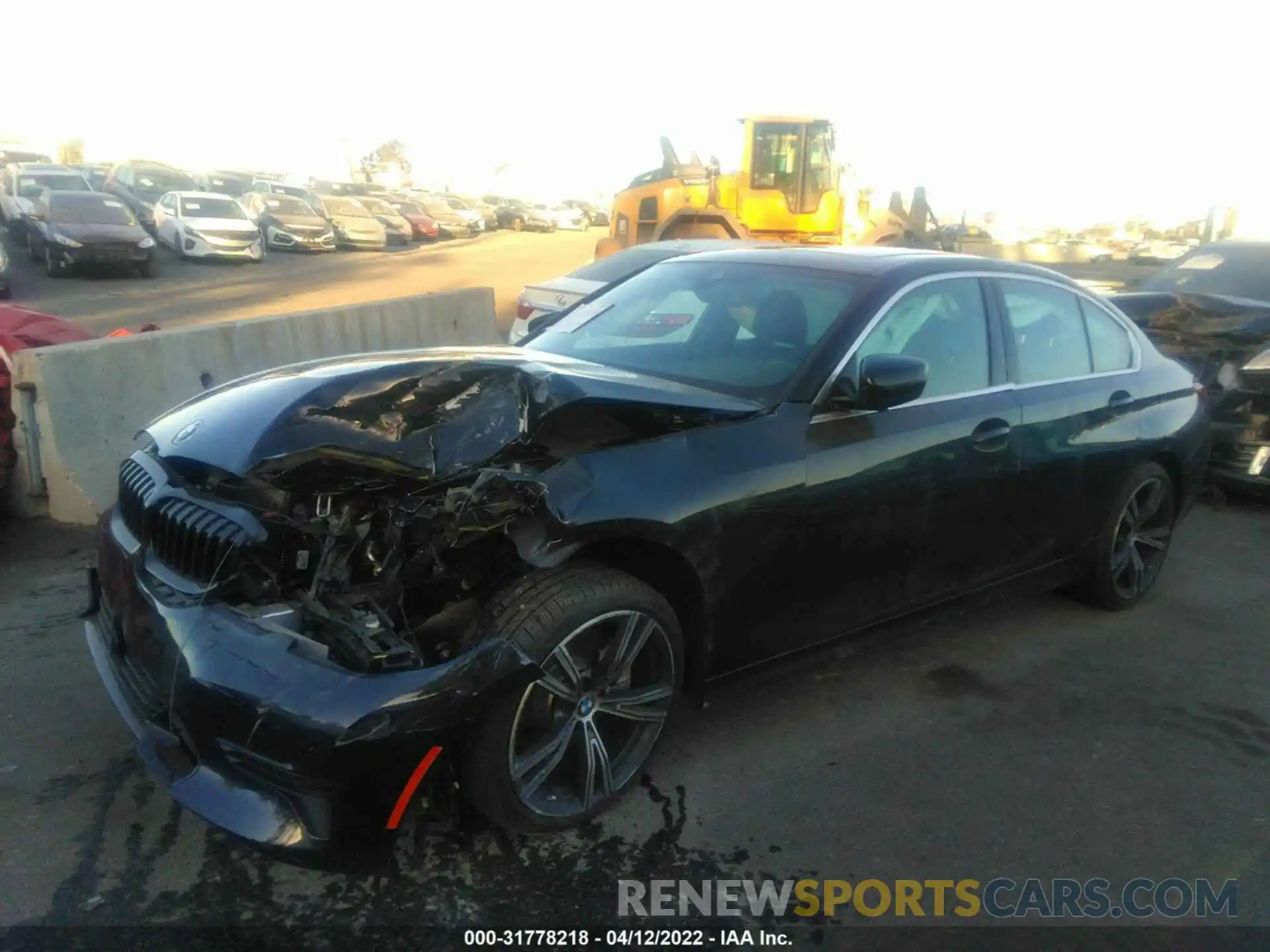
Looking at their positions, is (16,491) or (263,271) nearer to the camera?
(16,491)

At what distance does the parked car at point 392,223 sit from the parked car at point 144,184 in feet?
22.1

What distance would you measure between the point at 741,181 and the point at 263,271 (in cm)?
1140

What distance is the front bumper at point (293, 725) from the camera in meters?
2.53

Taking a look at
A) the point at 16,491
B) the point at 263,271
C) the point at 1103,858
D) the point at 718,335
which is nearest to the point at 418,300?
the point at 16,491

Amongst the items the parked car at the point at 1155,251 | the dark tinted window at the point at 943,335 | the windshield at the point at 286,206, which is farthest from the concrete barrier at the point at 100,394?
the parked car at the point at 1155,251

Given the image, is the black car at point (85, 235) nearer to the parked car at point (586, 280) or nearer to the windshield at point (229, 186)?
the windshield at point (229, 186)

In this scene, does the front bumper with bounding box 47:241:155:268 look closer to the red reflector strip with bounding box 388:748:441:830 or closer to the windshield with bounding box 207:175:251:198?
the windshield with bounding box 207:175:251:198

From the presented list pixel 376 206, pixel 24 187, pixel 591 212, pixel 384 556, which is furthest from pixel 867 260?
pixel 591 212

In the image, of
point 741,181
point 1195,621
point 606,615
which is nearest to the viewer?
point 606,615

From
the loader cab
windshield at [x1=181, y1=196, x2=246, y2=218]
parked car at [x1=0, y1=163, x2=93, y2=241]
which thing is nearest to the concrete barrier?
the loader cab

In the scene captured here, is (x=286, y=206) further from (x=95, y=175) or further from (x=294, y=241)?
(x=95, y=175)

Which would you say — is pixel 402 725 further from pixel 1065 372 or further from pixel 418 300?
pixel 418 300

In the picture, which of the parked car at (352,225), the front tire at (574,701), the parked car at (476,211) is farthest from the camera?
the parked car at (476,211)

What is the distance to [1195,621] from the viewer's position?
519cm
